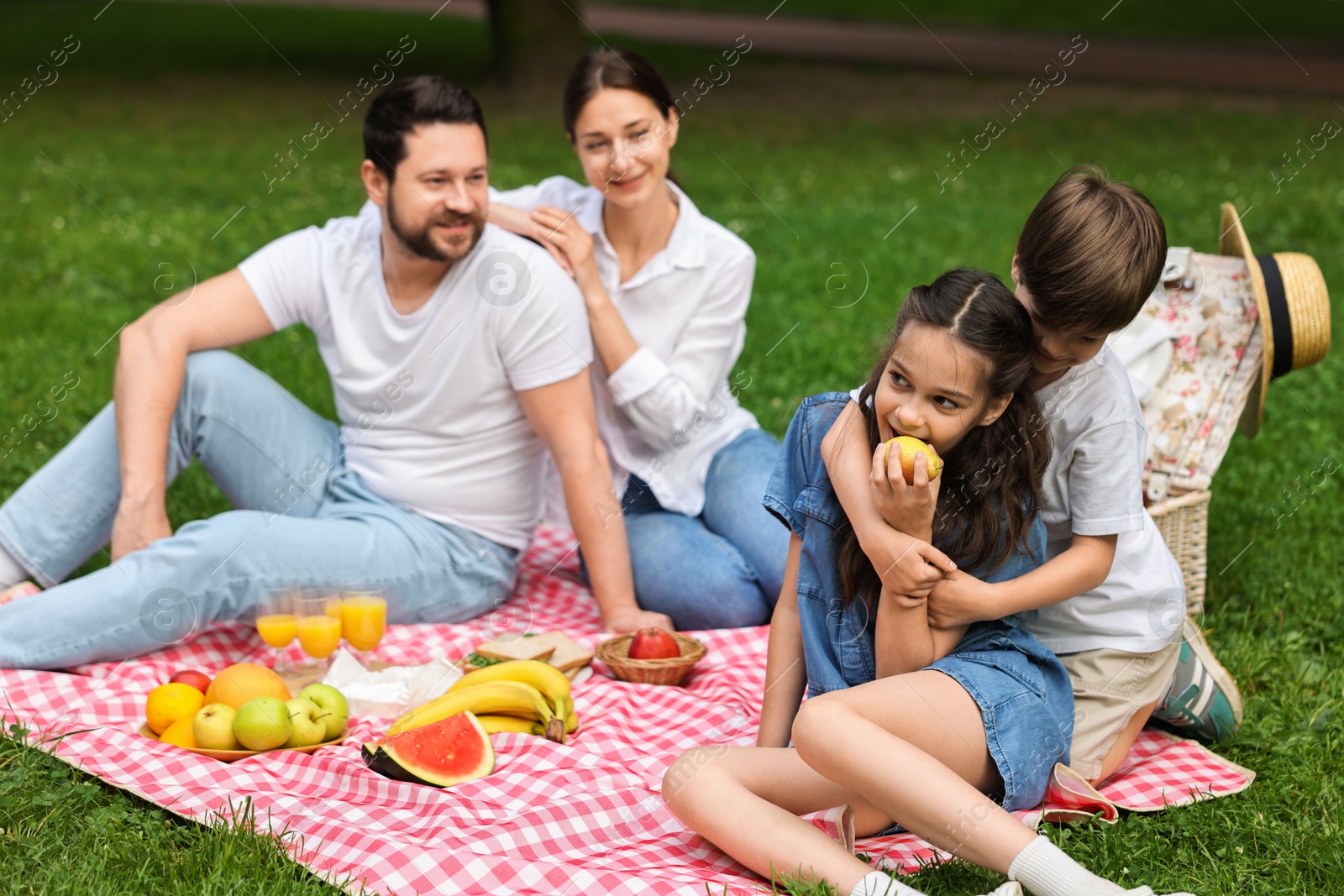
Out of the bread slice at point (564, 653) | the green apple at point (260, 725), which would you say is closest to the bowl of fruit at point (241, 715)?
the green apple at point (260, 725)

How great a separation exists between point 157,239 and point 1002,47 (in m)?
15.0

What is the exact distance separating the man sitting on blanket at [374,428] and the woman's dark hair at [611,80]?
0.30 m

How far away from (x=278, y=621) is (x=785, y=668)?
4.57 ft

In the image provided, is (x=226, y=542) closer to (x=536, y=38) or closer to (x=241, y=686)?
(x=241, y=686)

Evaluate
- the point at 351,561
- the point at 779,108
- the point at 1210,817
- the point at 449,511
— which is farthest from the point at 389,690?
the point at 779,108

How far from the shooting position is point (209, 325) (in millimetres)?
3787

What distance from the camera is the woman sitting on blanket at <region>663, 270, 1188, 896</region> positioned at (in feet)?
7.75

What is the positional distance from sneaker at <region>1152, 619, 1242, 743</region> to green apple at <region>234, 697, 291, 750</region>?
6.89 feet

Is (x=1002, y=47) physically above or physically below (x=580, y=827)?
above

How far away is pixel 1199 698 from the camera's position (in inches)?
124

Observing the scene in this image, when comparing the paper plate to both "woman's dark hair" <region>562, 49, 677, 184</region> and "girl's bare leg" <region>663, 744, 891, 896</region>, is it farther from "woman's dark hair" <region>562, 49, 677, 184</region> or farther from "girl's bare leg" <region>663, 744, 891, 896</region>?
"woman's dark hair" <region>562, 49, 677, 184</region>

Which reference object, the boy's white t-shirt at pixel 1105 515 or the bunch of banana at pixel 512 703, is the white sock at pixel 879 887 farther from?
the bunch of banana at pixel 512 703

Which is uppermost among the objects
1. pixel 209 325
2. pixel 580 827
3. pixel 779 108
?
pixel 779 108

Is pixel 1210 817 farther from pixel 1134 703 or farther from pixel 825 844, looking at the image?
pixel 825 844
